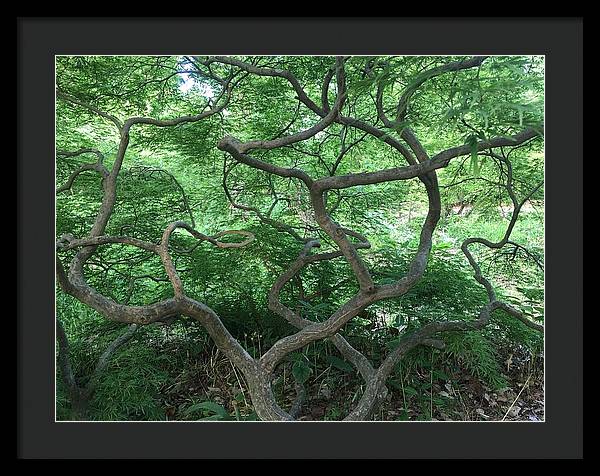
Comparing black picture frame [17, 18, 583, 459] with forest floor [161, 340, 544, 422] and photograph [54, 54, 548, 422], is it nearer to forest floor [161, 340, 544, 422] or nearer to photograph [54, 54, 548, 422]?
photograph [54, 54, 548, 422]

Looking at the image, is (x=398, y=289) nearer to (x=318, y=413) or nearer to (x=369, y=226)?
(x=318, y=413)

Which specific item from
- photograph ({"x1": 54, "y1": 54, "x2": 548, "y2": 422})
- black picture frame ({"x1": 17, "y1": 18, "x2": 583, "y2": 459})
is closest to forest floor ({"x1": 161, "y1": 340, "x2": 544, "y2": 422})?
photograph ({"x1": 54, "y1": 54, "x2": 548, "y2": 422})

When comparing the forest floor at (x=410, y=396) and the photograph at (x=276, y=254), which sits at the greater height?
the photograph at (x=276, y=254)

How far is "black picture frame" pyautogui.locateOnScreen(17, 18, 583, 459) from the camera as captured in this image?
5.14 feet

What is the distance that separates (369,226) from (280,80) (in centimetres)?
83

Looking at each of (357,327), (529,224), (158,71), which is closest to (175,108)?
(158,71)

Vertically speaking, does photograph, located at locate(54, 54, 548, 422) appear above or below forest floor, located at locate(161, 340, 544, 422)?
above
